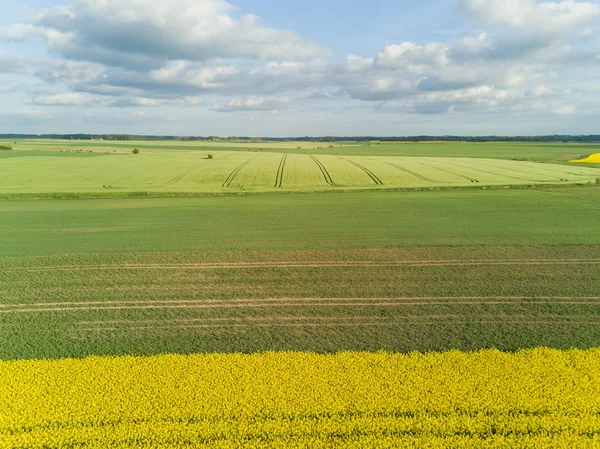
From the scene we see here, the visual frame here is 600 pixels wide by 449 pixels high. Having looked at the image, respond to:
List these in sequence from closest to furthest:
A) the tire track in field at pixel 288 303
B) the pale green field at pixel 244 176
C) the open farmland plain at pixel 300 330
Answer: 1. the open farmland plain at pixel 300 330
2. the tire track in field at pixel 288 303
3. the pale green field at pixel 244 176

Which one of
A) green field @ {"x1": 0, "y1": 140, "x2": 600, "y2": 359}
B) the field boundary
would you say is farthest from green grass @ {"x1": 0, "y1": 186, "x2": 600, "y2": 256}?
the field boundary

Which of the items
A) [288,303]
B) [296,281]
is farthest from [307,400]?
[296,281]

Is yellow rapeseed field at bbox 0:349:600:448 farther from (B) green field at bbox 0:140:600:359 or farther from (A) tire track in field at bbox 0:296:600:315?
(A) tire track in field at bbox 0:296:600:315

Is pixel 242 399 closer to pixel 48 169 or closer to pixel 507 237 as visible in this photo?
pixel 507 237

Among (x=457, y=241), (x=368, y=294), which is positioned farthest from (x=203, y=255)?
(x=457, y=241)

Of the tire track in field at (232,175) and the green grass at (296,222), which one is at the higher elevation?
the tire track in field at (232,175)

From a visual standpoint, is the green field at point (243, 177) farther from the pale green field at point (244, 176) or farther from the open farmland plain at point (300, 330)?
the open farmland plain at point (300, 330)

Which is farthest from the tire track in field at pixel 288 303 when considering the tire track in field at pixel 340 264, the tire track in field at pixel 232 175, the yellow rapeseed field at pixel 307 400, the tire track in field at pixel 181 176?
the tire track in field at pixel 181 176
